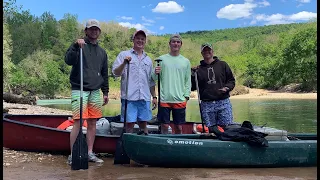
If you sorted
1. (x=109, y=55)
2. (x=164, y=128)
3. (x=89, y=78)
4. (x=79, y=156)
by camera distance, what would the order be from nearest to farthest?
(x=79, y=156) < (x=89, y=78) < (x=164, y=128) < (x=109, y=55)

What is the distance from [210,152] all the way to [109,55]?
Result: 196 ft

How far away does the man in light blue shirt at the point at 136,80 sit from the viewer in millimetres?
5066

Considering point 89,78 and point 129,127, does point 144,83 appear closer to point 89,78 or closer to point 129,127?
point 129,127

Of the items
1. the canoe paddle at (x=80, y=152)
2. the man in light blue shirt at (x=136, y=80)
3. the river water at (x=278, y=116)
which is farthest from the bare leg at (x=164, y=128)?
the river water at (x=278, y=116)

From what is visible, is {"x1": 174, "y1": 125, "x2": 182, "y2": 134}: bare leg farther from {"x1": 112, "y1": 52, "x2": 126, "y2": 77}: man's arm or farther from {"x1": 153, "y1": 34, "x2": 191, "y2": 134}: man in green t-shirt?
{"x1": 112, "y1": 52, "x2": 126, "y2": 77}: man's arm

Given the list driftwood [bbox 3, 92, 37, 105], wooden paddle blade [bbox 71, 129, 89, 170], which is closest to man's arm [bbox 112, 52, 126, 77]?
wooden paddle blade [bbox 71, 129, 89, 170]

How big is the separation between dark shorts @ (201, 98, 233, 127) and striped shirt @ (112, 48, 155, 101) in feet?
2.60

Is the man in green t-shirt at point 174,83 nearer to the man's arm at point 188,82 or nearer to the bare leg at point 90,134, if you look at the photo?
the man's arm at point 188,82

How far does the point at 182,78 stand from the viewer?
17.2 feet

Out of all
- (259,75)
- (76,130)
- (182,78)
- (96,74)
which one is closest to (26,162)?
(76,130)

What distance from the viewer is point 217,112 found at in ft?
17.5

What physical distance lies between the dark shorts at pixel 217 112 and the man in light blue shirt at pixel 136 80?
757mm

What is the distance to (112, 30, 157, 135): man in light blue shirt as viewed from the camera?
5.07 metres

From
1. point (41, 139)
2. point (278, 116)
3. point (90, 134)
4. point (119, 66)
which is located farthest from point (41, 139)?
point (278, 116)
